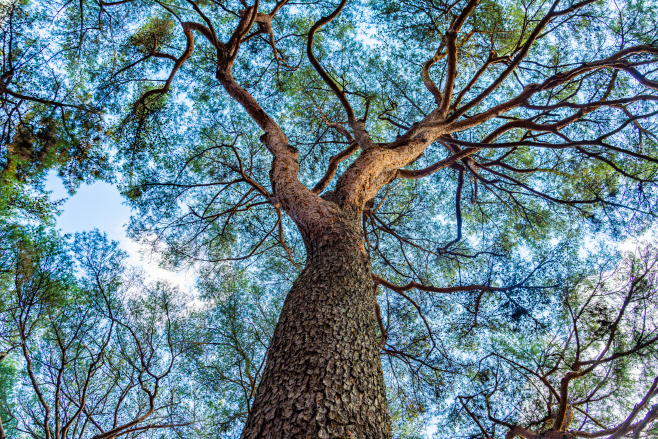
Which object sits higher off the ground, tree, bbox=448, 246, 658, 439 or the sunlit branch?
the sunlit branch

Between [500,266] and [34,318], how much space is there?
462cm

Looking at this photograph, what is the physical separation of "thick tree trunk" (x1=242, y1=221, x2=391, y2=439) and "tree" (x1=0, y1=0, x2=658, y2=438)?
0.07ft

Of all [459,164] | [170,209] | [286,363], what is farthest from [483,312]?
[170,209]

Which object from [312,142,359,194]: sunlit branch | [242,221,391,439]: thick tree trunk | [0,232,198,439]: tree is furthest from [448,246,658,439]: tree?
[0,232,198,439]: tree

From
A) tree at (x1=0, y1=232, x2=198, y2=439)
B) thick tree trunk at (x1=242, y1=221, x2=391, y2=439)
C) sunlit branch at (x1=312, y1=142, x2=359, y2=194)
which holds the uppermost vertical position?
sunlit branch at (x1=312, y1=142, x2=359, y2=194)

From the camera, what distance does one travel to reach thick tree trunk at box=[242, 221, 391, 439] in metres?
0.89

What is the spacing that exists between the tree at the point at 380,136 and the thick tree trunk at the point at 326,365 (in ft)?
0.07

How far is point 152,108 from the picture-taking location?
149 inches

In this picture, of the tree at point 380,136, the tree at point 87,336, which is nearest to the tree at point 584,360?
the tree at point 380,136

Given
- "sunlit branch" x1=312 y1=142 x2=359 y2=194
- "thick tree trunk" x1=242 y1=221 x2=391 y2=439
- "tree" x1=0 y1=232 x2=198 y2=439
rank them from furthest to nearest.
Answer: "sunlit branch" x1=312 y1=142 x2=359 y2=194, "tree" x1=0 y1=232 x2=198 y2=439, "thick tree trunk" x1=242 y1=221 x2=391 y2=439

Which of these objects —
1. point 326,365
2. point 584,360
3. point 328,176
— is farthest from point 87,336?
point 584,360

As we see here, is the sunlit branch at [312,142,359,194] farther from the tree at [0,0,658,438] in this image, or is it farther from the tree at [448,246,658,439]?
the tree at [448,246,658,439]

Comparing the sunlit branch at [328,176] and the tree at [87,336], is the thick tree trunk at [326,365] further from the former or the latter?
the tree at [87,336]

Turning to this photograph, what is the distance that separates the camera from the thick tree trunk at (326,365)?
0.89 m
